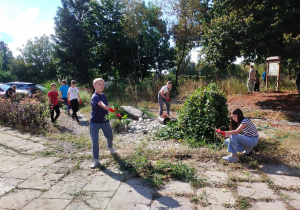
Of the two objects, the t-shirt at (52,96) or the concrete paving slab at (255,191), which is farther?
the t-shirt at (52,96)

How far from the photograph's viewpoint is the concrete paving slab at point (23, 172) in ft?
11.7

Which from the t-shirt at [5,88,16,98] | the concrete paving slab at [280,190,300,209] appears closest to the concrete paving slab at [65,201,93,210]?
the concrete paving slab at [280,190,300,209]

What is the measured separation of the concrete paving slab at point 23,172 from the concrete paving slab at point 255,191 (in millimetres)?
3158

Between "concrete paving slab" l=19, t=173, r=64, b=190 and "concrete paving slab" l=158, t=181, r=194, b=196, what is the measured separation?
1.62 m

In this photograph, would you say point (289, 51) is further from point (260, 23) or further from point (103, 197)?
point (103, 197)

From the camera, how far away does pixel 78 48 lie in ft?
56.1

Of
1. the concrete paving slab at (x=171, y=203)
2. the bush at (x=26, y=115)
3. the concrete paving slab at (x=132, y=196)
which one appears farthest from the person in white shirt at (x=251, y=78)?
the concrete paving slab at (x=171, y=203)

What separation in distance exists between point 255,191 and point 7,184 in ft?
11.4

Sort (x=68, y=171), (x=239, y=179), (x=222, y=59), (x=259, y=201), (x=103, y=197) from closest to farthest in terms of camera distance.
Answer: (x=259, y=201) → (x=103, y=197) → (x=239, y=179) → (x=68, y=171) → (x=222, y=59)

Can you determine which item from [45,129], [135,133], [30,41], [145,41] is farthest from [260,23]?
[30,41]

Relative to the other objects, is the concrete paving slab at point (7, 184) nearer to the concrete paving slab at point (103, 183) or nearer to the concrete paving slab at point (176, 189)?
the concrete paving slab at point (103, 183)

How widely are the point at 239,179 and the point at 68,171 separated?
2670 millimetres

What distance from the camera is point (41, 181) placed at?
3371mm

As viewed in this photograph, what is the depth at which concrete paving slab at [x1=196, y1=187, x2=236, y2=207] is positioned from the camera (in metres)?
2.69
